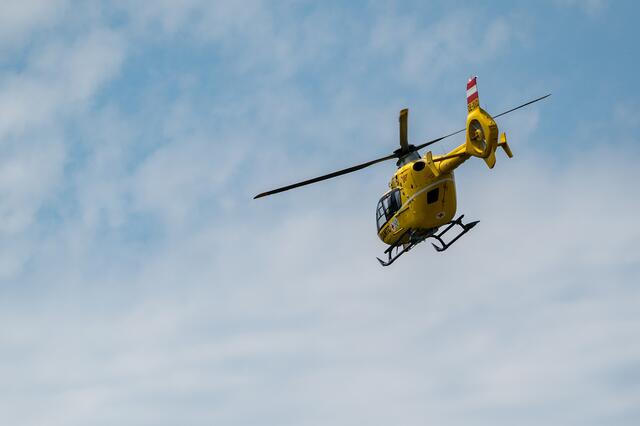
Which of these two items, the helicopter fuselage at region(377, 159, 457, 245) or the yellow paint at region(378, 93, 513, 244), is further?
the helicopter fuselage at region(377, 159, 457, 245)

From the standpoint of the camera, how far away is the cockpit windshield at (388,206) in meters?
54.8

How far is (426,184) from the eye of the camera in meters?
52.1

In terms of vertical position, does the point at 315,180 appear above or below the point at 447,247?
above

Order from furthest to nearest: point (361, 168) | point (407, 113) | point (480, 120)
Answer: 1. point (361, 168)
2. point (407, 113)
3. point (480, 120)

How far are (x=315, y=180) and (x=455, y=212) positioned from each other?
8031 millimetres

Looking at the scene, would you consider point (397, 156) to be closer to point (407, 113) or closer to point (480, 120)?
point (407, 113)

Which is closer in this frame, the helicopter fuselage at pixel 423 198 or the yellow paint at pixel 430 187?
the yellow paint at pixel 430 187

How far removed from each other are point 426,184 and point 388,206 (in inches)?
170

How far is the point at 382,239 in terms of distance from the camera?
188 ft

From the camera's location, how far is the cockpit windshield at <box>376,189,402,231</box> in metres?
54.8

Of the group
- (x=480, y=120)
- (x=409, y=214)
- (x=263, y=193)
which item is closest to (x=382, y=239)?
(x=409, y=214)

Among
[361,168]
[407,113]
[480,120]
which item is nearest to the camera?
[480,120]

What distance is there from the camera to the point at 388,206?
55844mm

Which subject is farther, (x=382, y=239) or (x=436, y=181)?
(x=382, y=239)
